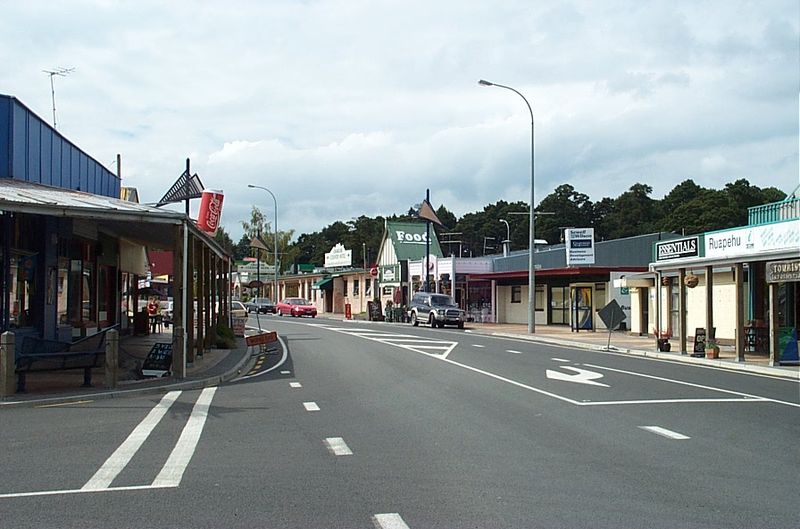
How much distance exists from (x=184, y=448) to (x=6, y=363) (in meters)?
5.71

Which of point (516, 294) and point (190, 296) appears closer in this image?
point (190, 296)

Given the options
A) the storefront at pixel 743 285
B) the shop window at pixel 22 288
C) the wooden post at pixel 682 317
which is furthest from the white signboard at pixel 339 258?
the shop window at pixel 22 288

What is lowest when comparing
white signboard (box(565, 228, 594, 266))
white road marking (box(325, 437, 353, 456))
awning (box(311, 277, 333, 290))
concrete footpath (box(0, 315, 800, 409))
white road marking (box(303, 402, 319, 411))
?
white road marking (box(325, 437, 353, 456))

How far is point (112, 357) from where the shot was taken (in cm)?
1495

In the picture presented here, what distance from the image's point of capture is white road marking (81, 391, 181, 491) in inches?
318

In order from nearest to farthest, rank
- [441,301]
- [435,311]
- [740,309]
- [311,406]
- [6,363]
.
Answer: [311,406]
[6,363]
[740,309]
[435,311]
[441,301]

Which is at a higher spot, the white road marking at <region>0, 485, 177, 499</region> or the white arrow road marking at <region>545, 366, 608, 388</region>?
the white arrow road marking at <region>545, 366, 608, 388</region>

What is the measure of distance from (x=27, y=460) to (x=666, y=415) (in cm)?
852

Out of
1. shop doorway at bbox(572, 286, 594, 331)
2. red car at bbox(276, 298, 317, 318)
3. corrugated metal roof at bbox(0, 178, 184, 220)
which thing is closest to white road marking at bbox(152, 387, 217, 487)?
corrugated metal roof at bbox(0, 178, 184, 220)

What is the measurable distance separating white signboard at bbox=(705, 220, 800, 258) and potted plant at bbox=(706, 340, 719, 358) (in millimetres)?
2447

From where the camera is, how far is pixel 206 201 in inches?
1131

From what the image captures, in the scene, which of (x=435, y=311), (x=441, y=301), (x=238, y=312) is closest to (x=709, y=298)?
(x=435, y=311)

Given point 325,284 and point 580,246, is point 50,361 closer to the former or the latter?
point 580,246

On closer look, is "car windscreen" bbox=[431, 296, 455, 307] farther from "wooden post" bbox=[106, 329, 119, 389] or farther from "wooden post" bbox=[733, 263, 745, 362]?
"wooden post" bbox=[106, 329, 119, 389]
